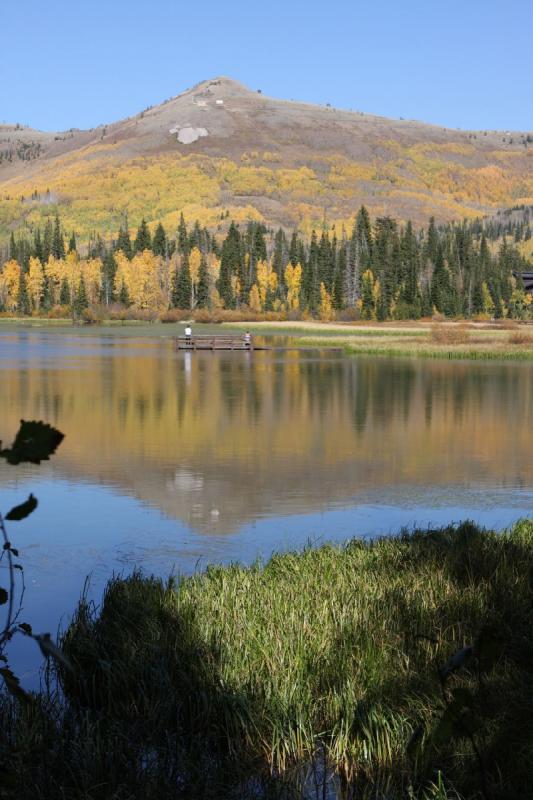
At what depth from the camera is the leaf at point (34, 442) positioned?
8.06 feet

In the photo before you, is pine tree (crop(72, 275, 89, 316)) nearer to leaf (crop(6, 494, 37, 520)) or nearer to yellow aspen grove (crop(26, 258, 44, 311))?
yellow aspen grove (crop(26, 258, 44, 311))

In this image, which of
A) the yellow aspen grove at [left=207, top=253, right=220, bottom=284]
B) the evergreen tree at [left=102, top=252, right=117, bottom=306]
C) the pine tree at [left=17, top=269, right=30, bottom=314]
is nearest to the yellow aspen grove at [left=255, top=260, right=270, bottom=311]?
the yellow aspen grove at [left=207, top=253, right=220, bottom=284]

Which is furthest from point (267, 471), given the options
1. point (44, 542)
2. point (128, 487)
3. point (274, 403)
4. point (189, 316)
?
point (189, 316)

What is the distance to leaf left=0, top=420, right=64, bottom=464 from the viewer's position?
8.06ft

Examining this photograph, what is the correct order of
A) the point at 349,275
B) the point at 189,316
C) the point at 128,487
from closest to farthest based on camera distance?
the point at 128,487 < the point at 189,316 < the point at 349,275

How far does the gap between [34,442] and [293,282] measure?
480 ft

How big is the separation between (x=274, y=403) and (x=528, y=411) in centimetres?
738

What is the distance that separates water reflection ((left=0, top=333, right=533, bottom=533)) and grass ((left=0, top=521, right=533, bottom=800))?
15.8 ft

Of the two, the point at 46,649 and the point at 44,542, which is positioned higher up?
the point at 46,649

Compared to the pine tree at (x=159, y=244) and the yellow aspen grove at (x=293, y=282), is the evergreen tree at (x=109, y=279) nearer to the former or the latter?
the pine tree at (x=159, y=244)

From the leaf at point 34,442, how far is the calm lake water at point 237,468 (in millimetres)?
5003

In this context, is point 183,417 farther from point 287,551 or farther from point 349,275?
point 349,275

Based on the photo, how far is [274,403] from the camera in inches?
1151

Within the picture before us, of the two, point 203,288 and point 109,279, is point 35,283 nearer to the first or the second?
point 109,279
